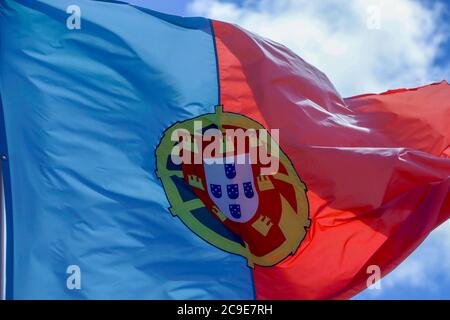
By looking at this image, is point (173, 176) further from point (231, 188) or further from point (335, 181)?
point (335, 181)

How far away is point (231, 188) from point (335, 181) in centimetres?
109

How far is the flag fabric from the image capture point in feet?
31.6

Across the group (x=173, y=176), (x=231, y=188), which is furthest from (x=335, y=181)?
(x=173, y=176)

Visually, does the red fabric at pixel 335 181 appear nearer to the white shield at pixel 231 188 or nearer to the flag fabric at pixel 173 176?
the flag fabric at pixel 173 176

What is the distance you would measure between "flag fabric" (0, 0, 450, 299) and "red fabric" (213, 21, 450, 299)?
14mm

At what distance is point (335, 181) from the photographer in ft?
34.4

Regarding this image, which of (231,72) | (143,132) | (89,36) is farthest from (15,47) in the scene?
(231,72)

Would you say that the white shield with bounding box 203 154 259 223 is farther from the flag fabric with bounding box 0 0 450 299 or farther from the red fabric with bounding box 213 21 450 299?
the red fabric with bounding box 213 21 450 299

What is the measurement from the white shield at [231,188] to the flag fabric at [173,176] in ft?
0.05

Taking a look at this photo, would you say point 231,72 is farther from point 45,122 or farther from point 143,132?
point 45,122

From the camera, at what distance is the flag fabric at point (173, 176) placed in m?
9.63

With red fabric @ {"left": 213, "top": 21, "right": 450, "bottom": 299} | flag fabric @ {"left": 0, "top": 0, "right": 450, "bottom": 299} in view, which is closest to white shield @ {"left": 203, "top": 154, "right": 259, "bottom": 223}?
flag fabric @ {"left": 0, "top": 0, "right": 450, "bottom": 299}
